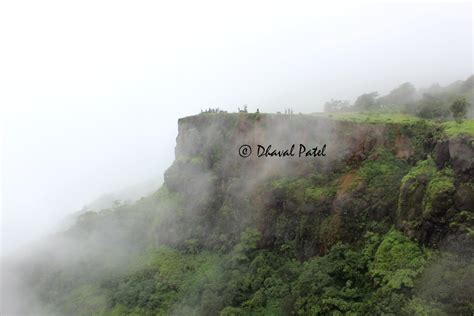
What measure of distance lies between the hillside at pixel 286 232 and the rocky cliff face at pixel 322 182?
0.07 m

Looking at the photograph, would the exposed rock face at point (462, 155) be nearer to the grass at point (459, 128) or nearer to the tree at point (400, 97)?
the grass at point (459, 128)

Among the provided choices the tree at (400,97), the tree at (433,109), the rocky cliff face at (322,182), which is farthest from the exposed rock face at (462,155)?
the tree at (400,97)

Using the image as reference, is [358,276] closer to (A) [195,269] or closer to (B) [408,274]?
(B) [408,274]

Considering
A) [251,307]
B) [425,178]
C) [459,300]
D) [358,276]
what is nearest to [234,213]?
[251,307]

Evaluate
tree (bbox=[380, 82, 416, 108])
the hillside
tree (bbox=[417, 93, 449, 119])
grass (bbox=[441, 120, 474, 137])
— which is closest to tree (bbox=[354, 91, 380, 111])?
tree (bbox=[380, 82, 416, 108])

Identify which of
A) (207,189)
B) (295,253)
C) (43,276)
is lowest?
(43,276)

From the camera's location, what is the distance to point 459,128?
18.9 metres

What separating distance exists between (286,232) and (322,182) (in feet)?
12.9

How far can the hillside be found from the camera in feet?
57.4

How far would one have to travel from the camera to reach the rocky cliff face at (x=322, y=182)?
1809 cm

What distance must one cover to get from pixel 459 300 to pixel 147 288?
2057 cm

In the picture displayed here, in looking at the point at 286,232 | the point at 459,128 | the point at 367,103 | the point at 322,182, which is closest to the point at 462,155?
the point at 459,128

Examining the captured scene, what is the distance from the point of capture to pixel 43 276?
36188 millimetres

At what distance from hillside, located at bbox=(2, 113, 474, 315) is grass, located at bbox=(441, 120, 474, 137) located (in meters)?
0.15
